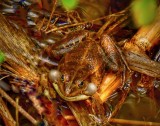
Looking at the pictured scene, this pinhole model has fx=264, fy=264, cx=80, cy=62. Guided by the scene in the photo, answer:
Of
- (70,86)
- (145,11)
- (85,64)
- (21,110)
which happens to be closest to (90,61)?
(85,64)

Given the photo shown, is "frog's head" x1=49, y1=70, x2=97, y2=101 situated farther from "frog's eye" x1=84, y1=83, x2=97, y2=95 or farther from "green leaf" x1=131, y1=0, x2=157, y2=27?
"green leaf" x1=131, y1=0, x2=157, y2=27

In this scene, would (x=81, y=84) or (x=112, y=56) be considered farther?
(x=112, y=56)

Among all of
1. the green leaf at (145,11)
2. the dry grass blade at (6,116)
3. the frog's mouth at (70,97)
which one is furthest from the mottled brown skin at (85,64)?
the green leaf at (145,11)

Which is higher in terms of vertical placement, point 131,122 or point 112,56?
point 112,56

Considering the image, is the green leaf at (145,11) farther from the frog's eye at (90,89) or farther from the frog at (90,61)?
the frog at (90,61)

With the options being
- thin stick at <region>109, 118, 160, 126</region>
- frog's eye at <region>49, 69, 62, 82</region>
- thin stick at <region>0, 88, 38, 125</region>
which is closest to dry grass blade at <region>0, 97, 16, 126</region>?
thin stick at <region>0, 88, 38, 125</region>

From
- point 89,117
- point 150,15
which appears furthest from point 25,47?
point 150,15

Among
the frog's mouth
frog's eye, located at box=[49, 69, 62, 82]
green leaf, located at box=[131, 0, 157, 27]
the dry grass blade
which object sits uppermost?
green leaf, located at box=[131, 0, 157, 27]

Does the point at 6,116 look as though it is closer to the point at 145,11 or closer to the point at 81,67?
the point at 81,67
